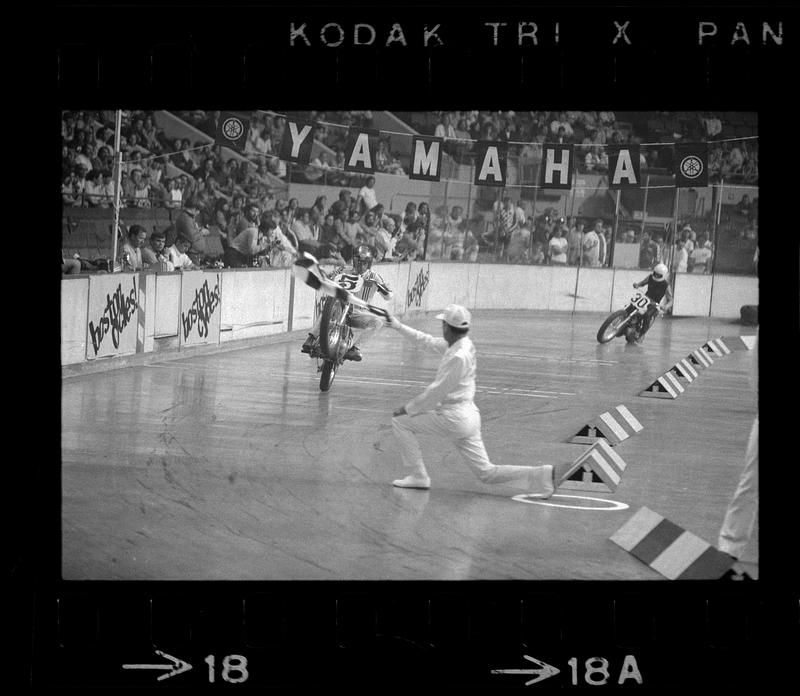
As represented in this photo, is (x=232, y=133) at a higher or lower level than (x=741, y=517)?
higher

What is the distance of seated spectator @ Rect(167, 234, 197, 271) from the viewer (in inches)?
710

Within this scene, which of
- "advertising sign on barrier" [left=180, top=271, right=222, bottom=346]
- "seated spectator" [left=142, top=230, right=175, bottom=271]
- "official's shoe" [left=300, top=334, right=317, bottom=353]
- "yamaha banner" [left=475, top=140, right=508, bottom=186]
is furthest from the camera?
"yamaha banner" [left=475, top=140, right=508, bottom=186]

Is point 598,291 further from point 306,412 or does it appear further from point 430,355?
point 306,412

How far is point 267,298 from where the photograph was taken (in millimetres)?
20203

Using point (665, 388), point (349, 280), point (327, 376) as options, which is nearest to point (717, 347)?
point (665, 388)

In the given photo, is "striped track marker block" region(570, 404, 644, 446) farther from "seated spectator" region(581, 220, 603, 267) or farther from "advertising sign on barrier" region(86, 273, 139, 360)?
"seated spectator" region(581, 220, 603, 267)

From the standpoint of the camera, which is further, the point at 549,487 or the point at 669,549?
the point at 549,487

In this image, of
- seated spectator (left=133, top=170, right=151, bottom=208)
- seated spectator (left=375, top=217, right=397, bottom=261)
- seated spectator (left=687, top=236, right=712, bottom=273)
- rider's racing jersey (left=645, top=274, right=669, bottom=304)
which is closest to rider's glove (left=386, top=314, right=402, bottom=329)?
seated spectator (left=375, top=217, right=397, bottom=261)

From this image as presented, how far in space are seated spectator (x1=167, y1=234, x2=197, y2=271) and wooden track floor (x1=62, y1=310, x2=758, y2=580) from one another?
1.39 m

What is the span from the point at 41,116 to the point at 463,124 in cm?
1799

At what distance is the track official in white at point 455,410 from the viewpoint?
1042 cm

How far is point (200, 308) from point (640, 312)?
726 cm

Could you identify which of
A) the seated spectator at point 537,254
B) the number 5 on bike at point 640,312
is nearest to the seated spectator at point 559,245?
the seated spectator at point 537,254

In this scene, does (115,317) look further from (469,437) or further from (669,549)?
(669,549)
